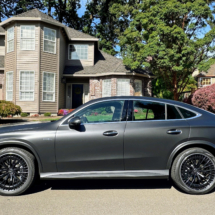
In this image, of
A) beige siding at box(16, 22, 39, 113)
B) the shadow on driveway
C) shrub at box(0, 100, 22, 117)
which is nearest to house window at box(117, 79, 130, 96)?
beige siding at box(16, 22, 39, 113)

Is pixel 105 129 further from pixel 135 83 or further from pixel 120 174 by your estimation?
pixel 135 83

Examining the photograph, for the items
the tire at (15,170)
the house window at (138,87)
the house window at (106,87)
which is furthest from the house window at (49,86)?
the tire at (15,170)

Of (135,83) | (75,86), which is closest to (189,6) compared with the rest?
(135,83)

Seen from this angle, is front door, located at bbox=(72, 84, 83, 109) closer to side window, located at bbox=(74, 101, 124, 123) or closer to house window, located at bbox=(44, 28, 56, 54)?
house window, located at bbox=(44, 28, 56, 54)

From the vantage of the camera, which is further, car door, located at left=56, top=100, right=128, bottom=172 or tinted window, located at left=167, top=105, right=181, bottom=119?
tinted window, located at left=167, top=105, right=181, bottom=119

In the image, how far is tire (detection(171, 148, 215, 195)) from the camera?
411 centimetres

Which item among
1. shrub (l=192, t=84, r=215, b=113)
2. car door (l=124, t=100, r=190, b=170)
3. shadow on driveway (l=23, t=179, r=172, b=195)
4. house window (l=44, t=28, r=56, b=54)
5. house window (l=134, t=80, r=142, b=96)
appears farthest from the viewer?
house window (l=134, t=80, r=142, b=96)

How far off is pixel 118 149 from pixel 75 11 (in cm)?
3116

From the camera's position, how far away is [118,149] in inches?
160

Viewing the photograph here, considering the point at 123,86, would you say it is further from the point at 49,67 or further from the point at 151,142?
the point at 151,142

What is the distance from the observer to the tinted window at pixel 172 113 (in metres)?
4.27

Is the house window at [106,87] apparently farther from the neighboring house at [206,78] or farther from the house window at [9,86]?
the neighboring house at [206,78]

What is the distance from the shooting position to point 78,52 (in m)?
21.2

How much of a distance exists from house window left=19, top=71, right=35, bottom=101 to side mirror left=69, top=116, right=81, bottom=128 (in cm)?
1357
